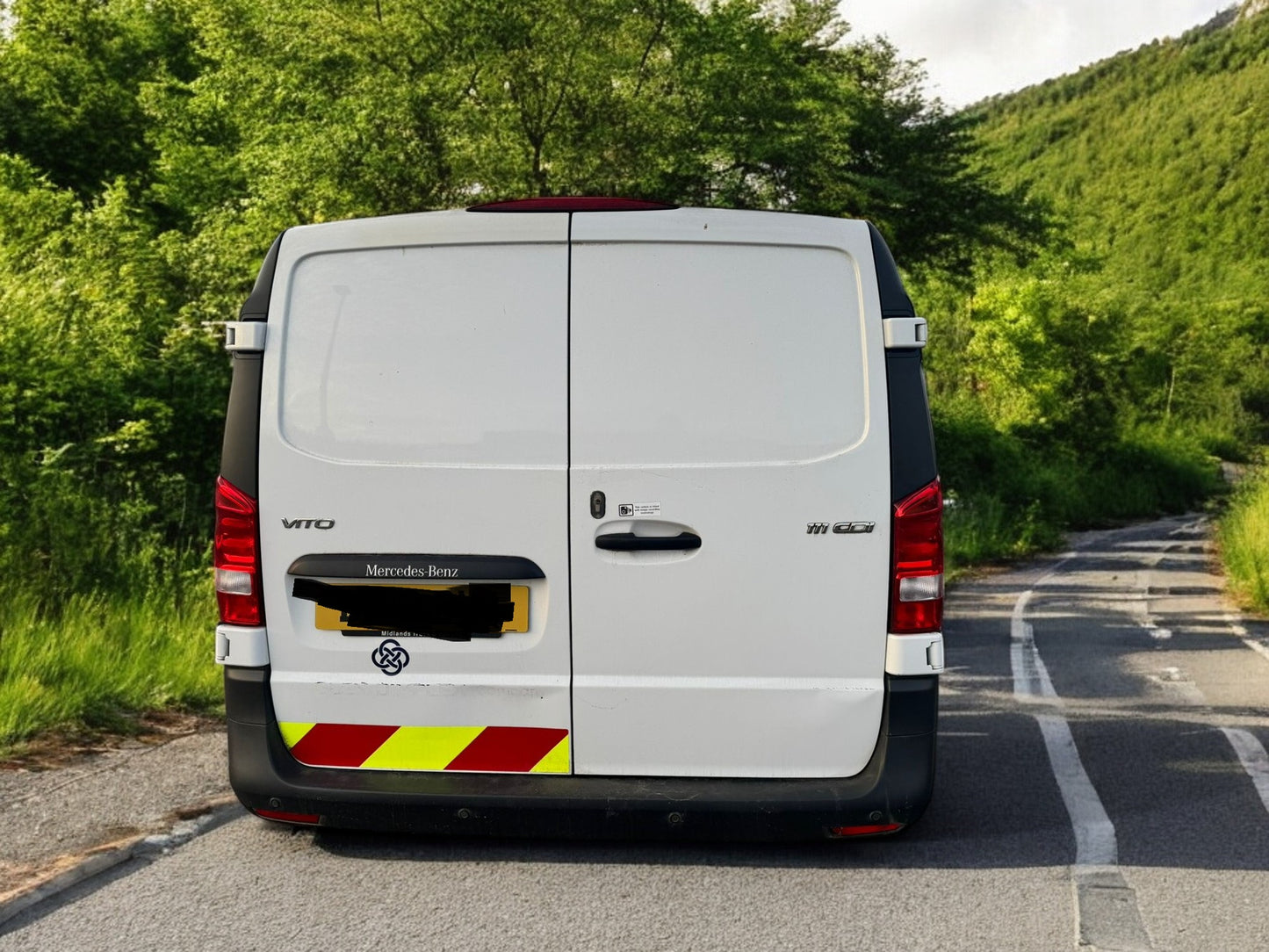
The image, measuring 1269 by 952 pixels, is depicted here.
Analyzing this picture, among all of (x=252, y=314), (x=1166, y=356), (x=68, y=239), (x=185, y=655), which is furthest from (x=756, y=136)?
(x=1166, y=356)

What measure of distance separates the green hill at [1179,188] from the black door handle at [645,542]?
82392 mm

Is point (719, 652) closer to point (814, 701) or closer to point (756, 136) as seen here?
point (814, 701)

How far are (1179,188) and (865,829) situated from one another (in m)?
157

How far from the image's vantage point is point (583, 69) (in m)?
16.0

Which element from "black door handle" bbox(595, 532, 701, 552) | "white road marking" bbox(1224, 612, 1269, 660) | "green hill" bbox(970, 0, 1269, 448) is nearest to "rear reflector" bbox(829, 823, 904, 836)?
"black door handle" bbox(595, 532, 701, 552)

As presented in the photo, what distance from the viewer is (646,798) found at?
15.5 feet

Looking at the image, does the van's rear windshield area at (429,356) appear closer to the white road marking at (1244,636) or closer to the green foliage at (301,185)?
the green foliage at (301,185)

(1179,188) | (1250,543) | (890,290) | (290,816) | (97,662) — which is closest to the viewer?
(890,290)

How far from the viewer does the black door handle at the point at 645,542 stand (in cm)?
473

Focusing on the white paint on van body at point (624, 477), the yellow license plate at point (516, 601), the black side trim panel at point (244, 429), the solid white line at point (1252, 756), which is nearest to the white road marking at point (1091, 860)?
the solid white line at point (1252, 756)

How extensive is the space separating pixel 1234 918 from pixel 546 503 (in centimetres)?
249

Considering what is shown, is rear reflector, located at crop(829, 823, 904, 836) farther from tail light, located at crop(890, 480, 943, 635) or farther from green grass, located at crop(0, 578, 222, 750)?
green grass, located at crop(0, 578, 222, 750)

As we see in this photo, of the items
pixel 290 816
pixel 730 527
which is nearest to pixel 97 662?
pixel 290 816

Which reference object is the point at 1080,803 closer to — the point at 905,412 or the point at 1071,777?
the point at 1071,777
